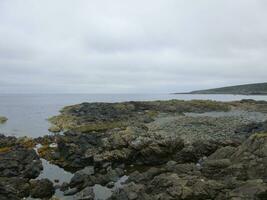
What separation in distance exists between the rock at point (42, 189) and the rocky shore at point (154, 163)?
0.07ft

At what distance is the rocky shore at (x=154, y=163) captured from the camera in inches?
924

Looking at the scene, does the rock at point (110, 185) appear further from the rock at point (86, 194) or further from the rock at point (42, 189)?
the rock at point (42, 189)

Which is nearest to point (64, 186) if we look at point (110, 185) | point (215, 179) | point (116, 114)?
point (110, 185)

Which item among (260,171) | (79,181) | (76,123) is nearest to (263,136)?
(260,171)

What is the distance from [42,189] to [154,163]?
1282cm

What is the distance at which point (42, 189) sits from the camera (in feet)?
88.3

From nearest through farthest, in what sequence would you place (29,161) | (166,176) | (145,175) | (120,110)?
(166,176), (145,175), (29,161), (120,110)

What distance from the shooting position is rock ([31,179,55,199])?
26625 mm

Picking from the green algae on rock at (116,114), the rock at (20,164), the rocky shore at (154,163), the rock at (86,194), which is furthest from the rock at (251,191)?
the green algae on rock at (116,114)

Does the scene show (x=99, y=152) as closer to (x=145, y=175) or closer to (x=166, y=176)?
(x=145, y=175)

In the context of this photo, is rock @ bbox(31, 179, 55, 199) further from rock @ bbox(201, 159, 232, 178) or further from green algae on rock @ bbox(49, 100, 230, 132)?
green algae on rock @ bbox(49, 100, 230, 132)

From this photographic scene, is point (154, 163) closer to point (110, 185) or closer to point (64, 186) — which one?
point (110, 185)

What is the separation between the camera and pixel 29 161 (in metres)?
35.9

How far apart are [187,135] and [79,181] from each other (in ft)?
69.1
